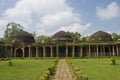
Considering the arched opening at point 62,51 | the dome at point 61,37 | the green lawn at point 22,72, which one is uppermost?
the dome at point 61,37

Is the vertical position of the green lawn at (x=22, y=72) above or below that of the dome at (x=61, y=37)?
below

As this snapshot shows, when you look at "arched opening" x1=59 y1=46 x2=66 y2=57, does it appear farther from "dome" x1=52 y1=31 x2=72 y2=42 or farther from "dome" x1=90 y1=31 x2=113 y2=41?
"dome" x1=90 y1=31 x2=113 y2=41

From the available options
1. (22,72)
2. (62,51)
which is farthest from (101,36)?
(22,72)

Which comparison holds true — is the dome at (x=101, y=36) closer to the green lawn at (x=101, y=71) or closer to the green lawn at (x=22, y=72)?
the green lawn at (x=101, y=71)

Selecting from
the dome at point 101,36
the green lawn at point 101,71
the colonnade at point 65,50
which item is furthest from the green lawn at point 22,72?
the dome at point 101,36

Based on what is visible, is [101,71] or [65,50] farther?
[65,50]

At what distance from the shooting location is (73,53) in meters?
62.8

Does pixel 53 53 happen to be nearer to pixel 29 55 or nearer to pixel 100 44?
pixel 29 55

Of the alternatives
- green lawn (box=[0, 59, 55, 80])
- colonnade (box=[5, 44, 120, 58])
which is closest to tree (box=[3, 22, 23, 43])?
colonnade (box=[5, 44, 120, 58])

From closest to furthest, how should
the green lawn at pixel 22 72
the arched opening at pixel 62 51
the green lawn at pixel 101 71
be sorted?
the green lawn at pixel 101 71 < the green lawn at pixel 22 72 < the arched opening at pixel 62 51

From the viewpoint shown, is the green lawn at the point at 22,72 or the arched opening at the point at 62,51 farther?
the arched opening at the point at 62,51

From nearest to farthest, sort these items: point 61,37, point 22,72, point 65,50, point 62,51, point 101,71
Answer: point 22,72, point 101,71, point 65,50, point 62,51, point 61,37

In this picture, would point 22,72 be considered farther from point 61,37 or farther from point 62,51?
point 61,37

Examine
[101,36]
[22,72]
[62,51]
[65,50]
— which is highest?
[101,36]
